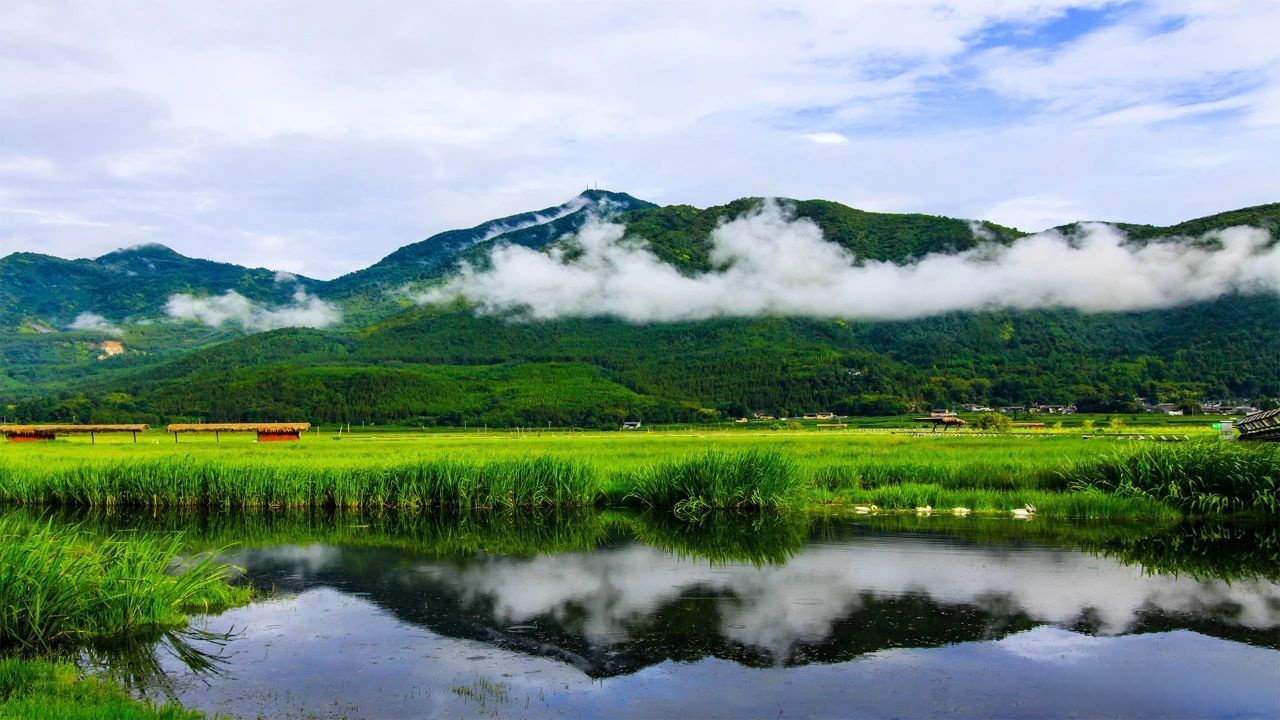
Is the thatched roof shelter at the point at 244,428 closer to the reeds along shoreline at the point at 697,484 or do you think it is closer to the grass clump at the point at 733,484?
the reeds along shoreline at the point at 697,484

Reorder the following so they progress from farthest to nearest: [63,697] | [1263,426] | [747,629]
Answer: [1263,426]
[747,629]
[63,697]

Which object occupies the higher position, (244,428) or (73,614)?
(73,614)

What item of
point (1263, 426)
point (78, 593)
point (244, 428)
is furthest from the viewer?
point (244, 428)

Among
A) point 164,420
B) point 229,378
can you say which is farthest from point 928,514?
point 229,378

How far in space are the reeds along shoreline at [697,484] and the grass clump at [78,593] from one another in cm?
1241

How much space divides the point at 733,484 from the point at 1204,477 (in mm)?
12355

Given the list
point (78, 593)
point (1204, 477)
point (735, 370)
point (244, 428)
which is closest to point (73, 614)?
point (78, 593)

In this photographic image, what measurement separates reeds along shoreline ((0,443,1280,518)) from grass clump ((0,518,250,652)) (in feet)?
40.7

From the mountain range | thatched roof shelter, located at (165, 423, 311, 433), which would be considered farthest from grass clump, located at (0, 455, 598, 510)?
the mountain range

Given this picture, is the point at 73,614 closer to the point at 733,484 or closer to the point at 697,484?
the point at 697,484

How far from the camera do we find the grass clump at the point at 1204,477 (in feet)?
73.7

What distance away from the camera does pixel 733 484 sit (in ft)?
79.6

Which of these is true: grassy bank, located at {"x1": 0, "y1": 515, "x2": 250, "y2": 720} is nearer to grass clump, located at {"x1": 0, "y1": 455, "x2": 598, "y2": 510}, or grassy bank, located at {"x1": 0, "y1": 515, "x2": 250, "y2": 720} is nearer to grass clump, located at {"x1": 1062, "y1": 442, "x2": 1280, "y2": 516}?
grass clump, located at {"x1": 0, "y1": 455, "x2": 598, "y2": 510}

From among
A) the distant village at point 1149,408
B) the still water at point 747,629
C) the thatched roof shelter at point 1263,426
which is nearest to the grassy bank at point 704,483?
the thatched roof shelter at point 1263,426
